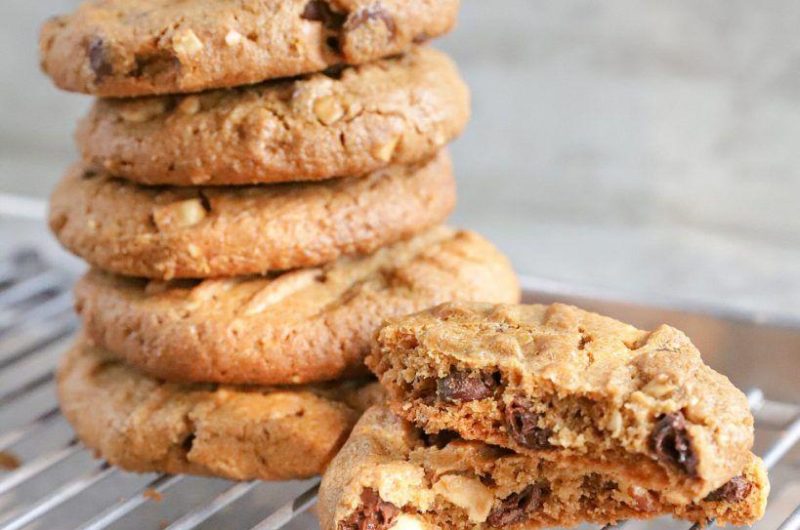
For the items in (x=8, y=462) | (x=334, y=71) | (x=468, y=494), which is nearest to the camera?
(x=468, y=494)

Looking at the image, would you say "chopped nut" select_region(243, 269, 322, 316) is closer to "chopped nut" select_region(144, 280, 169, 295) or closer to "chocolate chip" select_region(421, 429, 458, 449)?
"chopped nut" select_region(144, 280, 169, 295)

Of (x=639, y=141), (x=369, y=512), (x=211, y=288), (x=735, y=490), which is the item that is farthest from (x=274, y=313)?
(x=639, y=141)

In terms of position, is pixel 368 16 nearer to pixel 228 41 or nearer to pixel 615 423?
pixel 228 41

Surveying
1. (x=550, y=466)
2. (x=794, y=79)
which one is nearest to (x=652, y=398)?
(x=550, y=466)

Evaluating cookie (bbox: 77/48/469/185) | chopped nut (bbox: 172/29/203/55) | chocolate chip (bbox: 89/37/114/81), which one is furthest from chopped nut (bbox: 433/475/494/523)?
chocolate chip (bbox: 89/37/114/81)

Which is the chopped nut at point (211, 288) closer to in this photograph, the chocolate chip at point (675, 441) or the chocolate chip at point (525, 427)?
the chocolate chip at point (525, 427)

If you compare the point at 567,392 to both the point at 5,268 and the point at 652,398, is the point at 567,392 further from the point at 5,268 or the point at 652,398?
the point at 5,268

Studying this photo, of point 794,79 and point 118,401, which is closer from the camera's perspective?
point 118,401
